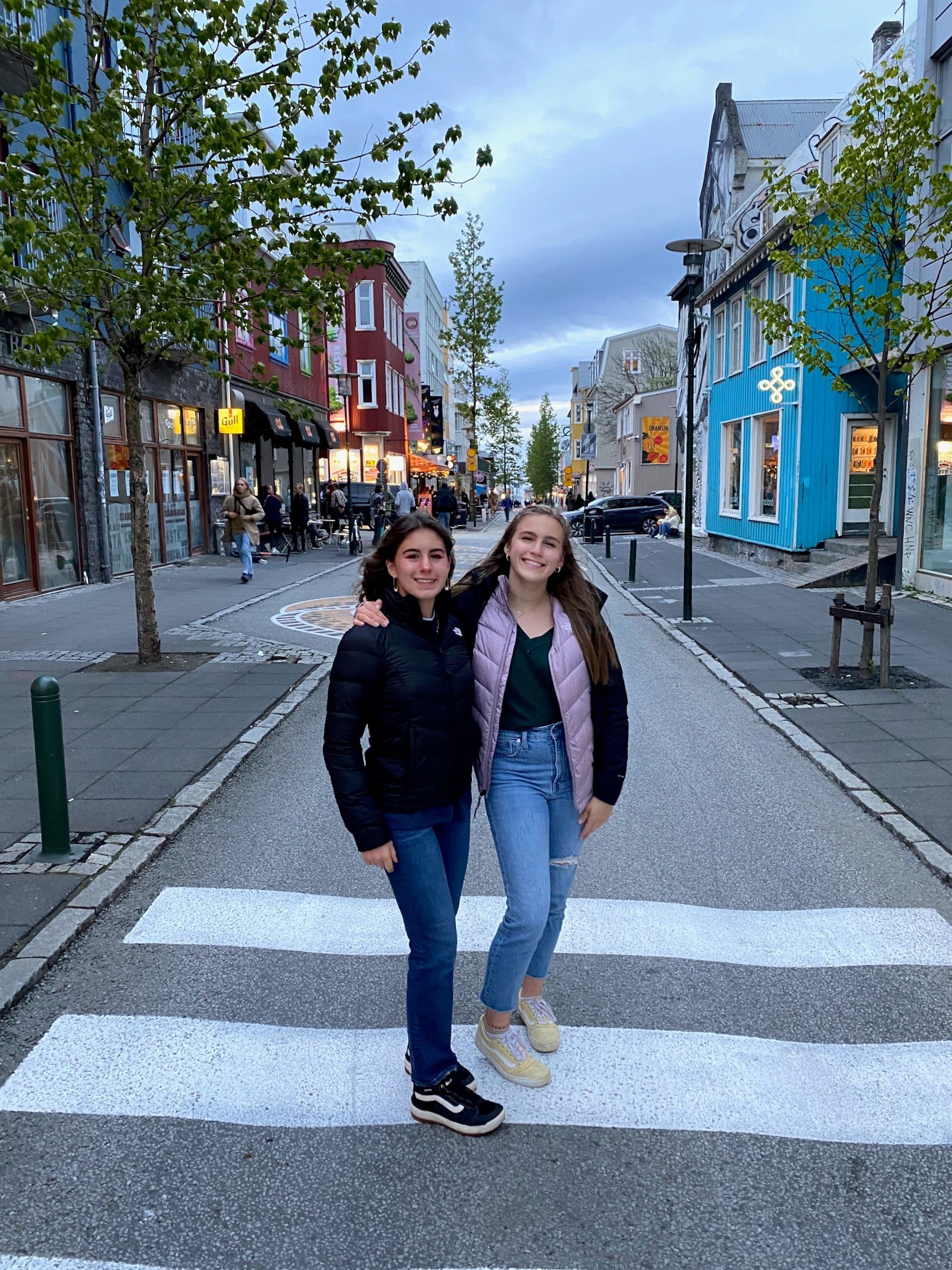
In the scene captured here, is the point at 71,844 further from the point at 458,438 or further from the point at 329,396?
the point at 458,438

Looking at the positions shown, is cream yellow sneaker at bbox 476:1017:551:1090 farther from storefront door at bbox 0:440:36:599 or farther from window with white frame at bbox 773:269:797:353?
window with white frame at bbox 773:269:797:353

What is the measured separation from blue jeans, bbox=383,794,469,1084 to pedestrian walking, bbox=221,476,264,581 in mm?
15804

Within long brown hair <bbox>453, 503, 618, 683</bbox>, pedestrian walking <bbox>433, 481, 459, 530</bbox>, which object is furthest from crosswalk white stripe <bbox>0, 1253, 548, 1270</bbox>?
pedestrian walking <bbox>433, 481, 459, 530</bbox>

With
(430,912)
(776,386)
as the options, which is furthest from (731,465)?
(430,912)

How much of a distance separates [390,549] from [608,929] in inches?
87.9

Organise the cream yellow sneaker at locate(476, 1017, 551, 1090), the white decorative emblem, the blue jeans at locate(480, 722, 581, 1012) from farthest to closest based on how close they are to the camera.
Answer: the white decorative emblem < the cream yellow sneaker at locate(476, 1017, 551, 1090) < the blue jeans at locate(480, 722, 581, 1012)

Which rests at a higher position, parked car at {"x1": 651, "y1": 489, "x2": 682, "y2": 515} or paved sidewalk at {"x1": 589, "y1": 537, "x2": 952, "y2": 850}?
parked car at {"x1": 651, "y1": 489, "x2": 682, "y2": 515}

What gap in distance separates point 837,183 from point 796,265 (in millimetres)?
766

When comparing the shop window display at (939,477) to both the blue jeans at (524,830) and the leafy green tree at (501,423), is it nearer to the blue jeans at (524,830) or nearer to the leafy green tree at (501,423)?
the blue jeans at (524,830)

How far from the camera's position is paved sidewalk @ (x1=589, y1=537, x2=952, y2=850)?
657 centimetres

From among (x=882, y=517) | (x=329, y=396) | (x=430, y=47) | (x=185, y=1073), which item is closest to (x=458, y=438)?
(x=329, y=396)

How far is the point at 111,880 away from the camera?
4.96 m

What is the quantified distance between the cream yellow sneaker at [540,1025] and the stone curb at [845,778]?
2478mm

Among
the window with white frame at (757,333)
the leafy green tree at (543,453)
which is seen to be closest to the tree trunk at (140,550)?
the window with white frame at (757,333)
